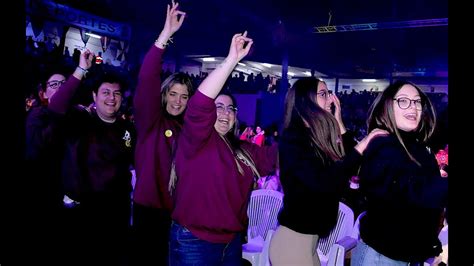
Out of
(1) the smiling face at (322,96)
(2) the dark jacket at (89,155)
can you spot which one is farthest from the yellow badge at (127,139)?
(1) the smiling face at (322,96)

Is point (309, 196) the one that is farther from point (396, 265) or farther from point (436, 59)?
point (436, 59)

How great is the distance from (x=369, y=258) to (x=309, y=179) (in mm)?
557

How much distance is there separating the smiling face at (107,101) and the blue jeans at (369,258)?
217cm

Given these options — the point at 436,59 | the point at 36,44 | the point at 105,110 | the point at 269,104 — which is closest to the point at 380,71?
the point at 436,59

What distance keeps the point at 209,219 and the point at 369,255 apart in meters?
0.89

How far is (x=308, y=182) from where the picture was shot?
1.91 metres

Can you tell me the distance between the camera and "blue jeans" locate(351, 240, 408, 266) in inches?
75.2

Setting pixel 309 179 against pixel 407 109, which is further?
pixel 407 109

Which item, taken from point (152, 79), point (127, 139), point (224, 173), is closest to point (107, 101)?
point (127, 139)

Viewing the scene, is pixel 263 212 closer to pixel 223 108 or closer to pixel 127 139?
pixel 127 139

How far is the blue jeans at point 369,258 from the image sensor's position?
191 cm

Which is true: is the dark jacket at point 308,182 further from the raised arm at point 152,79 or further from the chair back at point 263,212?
the chair back at point 263,212

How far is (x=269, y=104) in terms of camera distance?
55.8 feet

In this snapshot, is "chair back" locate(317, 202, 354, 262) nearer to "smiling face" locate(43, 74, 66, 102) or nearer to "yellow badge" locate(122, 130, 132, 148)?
"yellow badge" locate(122, 130, 132, 148)
